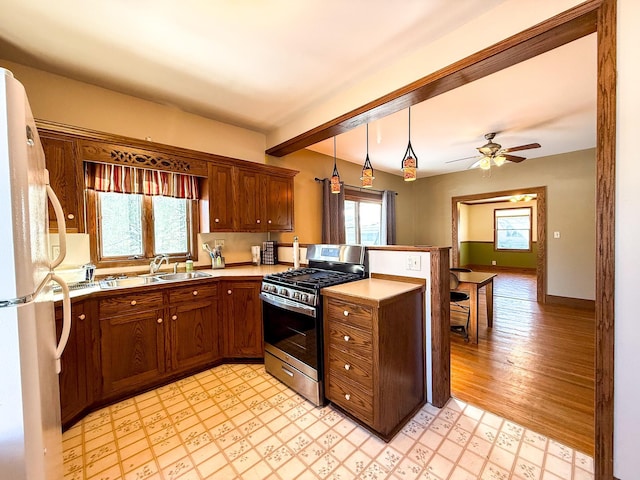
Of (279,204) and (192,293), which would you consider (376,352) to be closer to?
(192,293)

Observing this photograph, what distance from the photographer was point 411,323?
76.9 inches

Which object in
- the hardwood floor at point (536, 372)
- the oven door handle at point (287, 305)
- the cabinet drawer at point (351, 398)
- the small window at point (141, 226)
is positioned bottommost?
the hardwood floor at point (536, 372)

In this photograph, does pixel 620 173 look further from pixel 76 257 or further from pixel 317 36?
pixel 76 257

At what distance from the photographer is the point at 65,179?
2076 millimetres

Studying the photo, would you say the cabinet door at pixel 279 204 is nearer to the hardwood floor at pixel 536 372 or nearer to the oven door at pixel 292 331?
the oven door at pixel 292 331

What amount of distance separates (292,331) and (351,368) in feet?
2.06

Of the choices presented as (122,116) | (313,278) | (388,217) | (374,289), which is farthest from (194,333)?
(388,217)

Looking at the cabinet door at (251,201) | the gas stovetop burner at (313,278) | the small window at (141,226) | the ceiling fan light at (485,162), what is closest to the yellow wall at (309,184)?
the cabinet door at (251,201)

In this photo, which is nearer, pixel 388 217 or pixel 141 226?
pixel 141 226

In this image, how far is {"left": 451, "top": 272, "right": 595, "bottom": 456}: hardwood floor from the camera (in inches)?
73.4

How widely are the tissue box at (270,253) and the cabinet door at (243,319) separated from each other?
825 millimetres

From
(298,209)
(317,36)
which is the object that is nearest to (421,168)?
(298,209)

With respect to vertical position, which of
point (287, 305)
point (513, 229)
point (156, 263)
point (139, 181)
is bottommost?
point (287, 305)

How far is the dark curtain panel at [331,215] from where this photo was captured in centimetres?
436
